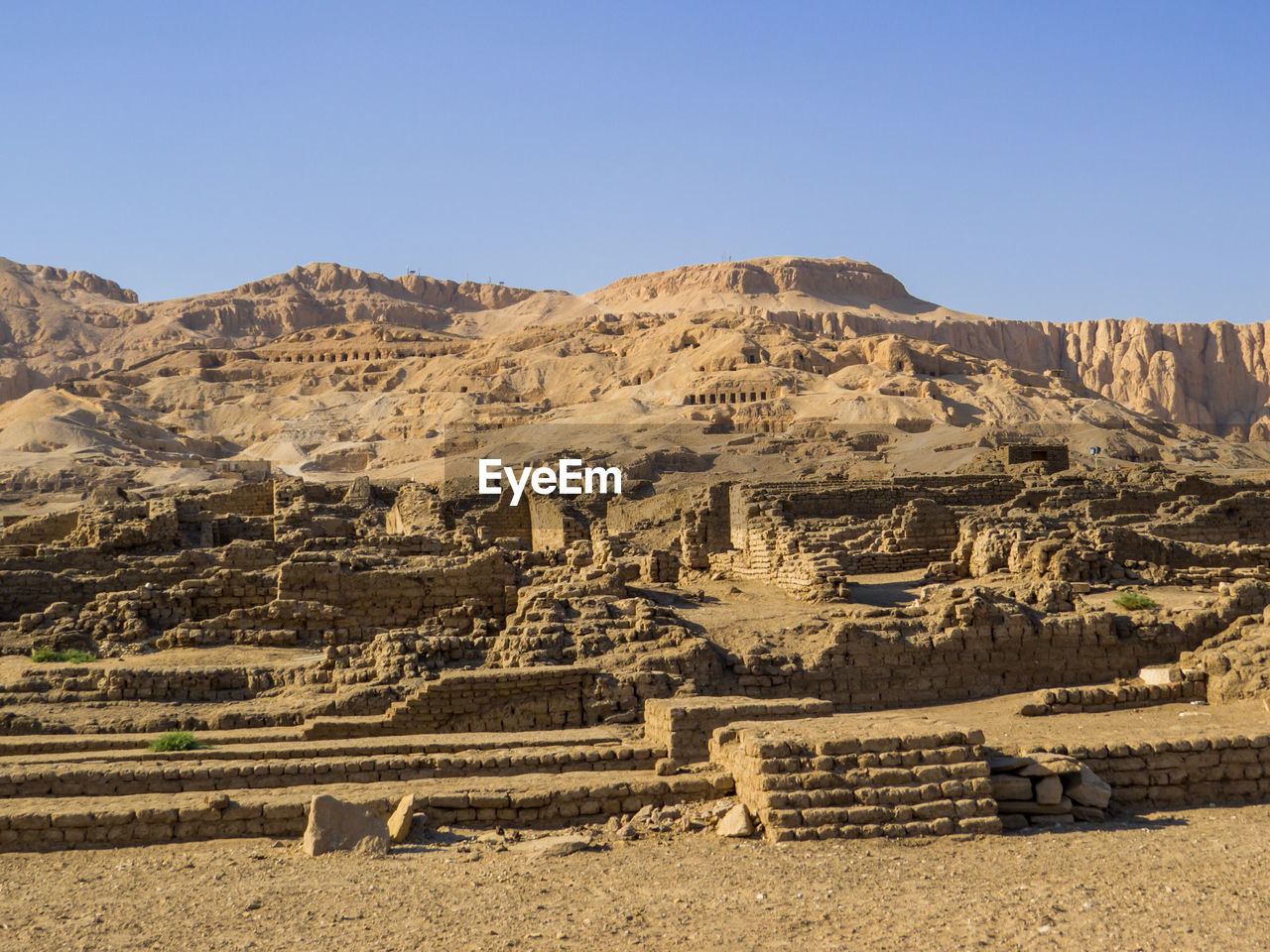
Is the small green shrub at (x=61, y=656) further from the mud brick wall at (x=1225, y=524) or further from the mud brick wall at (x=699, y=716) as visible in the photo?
the mud brick wall at (x=1225, y=524)

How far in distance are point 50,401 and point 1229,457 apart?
2539 inches

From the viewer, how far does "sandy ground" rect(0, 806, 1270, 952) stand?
5.42 metres

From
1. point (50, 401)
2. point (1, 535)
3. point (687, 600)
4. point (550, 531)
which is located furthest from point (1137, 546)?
point (50, 401)

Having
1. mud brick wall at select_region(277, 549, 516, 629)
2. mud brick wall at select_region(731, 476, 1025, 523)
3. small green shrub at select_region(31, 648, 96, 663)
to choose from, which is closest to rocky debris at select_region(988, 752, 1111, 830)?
mud brick wall at select_region(277, 549, 516, 629)

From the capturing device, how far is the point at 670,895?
597 centimetres

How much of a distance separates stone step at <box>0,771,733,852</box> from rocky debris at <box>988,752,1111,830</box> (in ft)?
5.42

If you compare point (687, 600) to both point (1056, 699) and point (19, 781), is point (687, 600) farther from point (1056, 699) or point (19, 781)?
point (19, 781)

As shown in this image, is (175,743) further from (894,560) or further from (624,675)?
(894,560)

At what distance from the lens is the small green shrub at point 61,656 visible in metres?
11.7

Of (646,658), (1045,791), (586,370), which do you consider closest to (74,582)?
(646,658)

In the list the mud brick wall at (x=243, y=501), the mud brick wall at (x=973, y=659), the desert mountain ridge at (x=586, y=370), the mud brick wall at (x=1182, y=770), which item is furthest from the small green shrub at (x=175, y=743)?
the desert mountain ridge at (x=586, y=370)

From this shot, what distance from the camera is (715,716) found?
829cm

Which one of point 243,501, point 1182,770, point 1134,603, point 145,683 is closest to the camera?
point 1182,770

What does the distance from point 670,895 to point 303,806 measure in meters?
2.35
